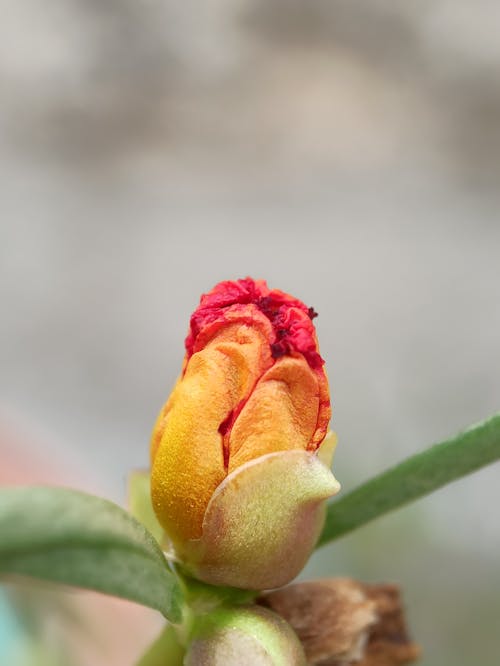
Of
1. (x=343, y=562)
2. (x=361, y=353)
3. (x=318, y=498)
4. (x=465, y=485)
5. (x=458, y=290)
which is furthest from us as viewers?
(x=458, y=290)

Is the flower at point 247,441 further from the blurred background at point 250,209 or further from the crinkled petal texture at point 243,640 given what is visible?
the blurred background at point 250,209

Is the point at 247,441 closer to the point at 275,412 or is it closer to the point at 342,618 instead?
the point at 275,412

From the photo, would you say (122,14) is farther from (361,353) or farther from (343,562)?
(343,562)

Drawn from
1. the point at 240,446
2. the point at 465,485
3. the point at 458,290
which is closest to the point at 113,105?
the point at 458,290

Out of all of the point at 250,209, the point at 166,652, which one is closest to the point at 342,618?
the point at 166,652

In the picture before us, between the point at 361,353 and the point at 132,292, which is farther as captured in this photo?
the point at 132,292

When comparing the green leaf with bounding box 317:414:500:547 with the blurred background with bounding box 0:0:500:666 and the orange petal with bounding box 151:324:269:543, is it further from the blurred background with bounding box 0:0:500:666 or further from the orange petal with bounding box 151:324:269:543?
the blurred background with bounding box 0:0:500:666

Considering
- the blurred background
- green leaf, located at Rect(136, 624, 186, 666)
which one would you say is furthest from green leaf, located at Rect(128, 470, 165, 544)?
the blurred background
